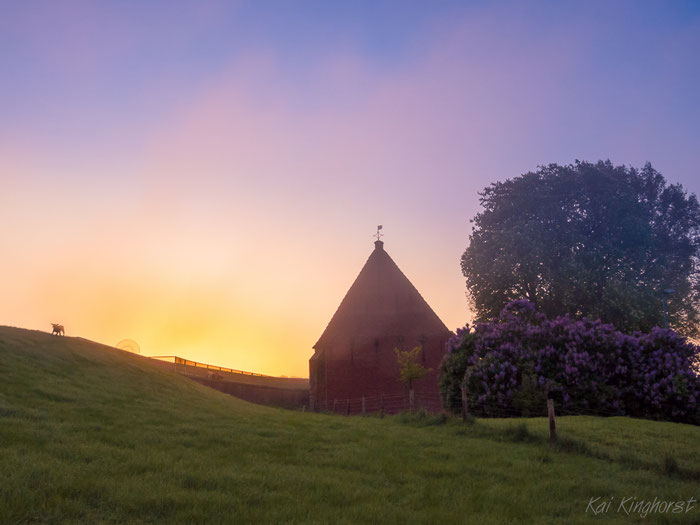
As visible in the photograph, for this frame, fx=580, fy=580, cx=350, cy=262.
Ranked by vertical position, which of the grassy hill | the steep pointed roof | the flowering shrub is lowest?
the grassy hill

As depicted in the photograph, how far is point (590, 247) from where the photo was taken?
134ft

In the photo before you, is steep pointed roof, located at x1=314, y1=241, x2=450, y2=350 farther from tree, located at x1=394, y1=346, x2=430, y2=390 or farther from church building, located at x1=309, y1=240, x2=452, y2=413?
tree, located at x1=394, y1=346, x2=430, y2=390

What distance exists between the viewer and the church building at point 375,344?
49.5 m

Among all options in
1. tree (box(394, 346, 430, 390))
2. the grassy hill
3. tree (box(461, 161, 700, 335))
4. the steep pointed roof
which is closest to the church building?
the steep pointed roof

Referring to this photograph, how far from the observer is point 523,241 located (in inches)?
1585

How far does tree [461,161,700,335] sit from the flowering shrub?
7767 mm

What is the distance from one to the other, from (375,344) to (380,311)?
10.1ft

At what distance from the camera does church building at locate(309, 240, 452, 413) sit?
49469 millimetres

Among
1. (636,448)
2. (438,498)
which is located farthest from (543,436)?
(438,498)

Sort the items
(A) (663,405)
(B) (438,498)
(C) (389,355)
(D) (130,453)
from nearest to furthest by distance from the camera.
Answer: (B) (438,498), (D) (130,453), (A) (663,405), (C) (389,355)

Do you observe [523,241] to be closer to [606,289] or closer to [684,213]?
[606,289]

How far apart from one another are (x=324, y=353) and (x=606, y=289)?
24300mm

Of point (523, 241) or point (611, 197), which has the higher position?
point (611, 197)

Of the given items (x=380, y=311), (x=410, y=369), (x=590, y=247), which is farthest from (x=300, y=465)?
(x=380, y=311)
